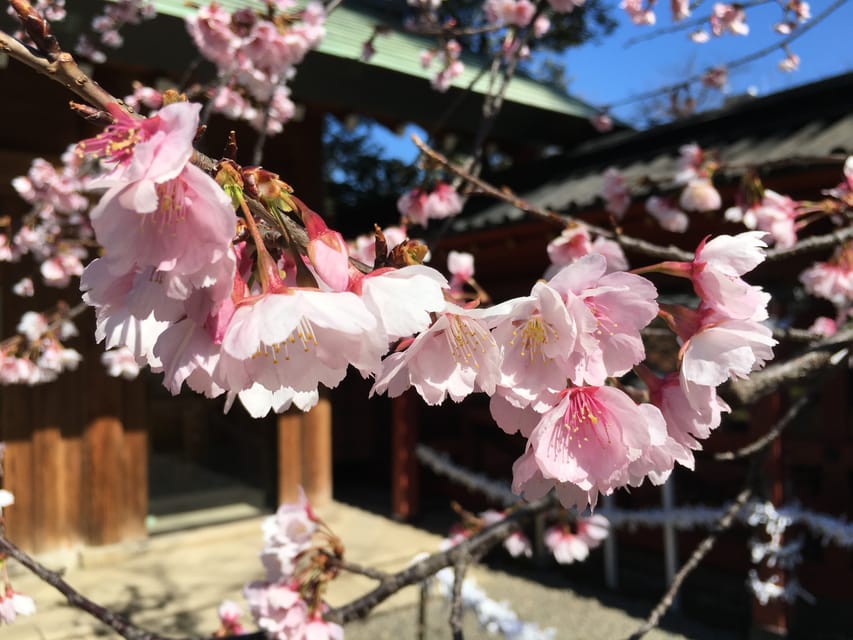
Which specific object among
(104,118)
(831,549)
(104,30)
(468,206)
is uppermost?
(104,30)

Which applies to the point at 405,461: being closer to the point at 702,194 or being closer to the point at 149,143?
the point at 702,194

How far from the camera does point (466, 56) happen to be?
6.18m

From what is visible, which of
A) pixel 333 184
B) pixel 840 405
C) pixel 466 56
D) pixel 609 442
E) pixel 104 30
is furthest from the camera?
pixel 333 184

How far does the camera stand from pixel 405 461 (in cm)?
543

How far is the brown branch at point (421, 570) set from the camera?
134 centimetres

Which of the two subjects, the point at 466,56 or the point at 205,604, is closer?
the point at 205,604

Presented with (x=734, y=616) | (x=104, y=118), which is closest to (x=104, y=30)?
(x=104, y=118)

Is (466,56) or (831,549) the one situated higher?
(466,56)

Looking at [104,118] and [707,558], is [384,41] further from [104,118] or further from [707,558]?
[104,118]

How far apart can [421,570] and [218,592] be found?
2886mm

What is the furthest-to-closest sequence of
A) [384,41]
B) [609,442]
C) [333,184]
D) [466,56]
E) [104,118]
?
1. [333,184]
2. [466,56]
3. [384,41]
4. [609,442]
5. [104,118]

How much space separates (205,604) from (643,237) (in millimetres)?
3253

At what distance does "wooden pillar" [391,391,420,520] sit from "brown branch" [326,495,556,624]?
12.2ft

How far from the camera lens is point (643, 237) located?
12.4 ft
